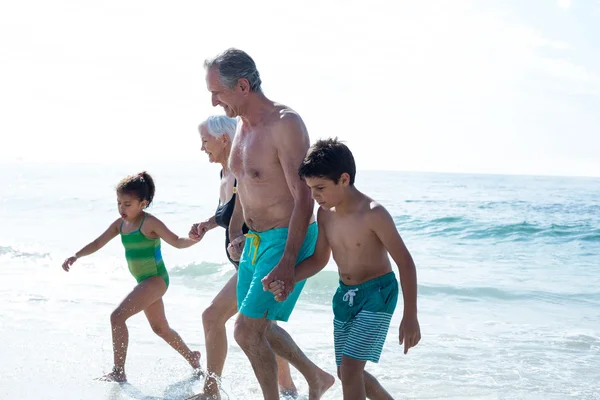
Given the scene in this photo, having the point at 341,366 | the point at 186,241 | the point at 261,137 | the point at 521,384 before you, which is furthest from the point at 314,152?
the point at 521,384

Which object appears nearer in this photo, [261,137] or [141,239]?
[261,137]

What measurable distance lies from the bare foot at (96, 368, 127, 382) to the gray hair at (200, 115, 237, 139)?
186cm

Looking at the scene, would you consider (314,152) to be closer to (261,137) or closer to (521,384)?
(261,137)

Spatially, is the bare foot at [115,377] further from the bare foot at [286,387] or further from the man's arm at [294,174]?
the man's arm at [294,174]

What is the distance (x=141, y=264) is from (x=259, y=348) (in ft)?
5.85

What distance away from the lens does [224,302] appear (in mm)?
4523

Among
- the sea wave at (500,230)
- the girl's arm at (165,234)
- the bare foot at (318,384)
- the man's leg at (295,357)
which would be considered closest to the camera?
the man's leg at (295,357)

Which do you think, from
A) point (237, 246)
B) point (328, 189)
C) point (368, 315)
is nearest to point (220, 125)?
point (237, 246)

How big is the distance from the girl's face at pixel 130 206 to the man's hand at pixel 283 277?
1.97 meters

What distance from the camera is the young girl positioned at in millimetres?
5113

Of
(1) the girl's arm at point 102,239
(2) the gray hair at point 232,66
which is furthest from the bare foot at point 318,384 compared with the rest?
(1) the girl's arm at point 102,239

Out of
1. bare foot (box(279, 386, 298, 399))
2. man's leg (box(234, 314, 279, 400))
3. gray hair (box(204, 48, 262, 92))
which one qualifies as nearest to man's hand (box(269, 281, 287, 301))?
man's leg (box(234, 314, 279, 400))

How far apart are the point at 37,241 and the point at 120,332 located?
12.2 m

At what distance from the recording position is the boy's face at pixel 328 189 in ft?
11.4
